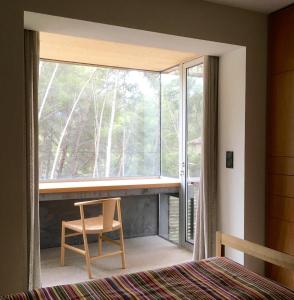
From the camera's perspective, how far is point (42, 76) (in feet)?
13.1

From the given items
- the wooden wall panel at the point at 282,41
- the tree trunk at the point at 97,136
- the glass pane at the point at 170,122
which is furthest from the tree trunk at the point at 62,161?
the wooden wall panel at the point at 282,41

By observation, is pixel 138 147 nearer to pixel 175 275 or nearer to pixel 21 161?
pixel 21 161

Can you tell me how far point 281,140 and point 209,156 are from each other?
0.67 metres

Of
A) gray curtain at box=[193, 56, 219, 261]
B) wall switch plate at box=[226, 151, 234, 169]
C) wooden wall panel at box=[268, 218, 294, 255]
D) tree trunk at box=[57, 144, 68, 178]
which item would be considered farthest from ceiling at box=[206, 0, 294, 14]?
tree trunk at box=[57, 144, 68, 178]

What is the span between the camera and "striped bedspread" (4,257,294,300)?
1661 millimetres

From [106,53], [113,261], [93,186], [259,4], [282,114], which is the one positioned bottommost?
[113,261]

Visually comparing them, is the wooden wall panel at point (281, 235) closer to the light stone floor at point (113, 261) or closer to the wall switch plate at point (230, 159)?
the wall switch plate at point (230, 159)

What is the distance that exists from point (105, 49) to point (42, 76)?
939mm

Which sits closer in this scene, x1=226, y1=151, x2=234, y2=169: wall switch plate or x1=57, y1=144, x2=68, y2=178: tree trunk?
x1=226, y1=151, x2=234, y2=169: wall switch plate

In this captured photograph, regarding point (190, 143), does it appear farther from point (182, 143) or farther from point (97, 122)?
point (97, 122)

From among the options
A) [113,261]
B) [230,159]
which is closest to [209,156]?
[230,159]

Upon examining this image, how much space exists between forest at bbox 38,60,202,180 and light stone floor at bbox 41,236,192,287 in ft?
2.88

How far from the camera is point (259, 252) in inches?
77.6

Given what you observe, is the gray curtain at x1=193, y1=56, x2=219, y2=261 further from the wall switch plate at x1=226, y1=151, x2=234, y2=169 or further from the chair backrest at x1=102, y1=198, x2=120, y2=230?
the chair backrest at x1=102, y1=198, x2=120, y2=230
